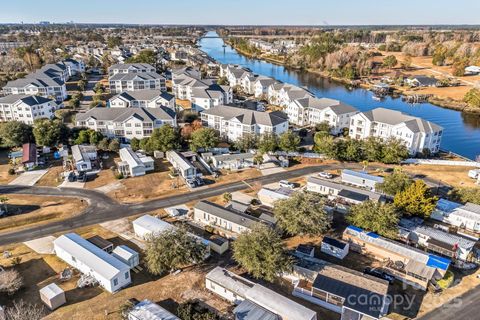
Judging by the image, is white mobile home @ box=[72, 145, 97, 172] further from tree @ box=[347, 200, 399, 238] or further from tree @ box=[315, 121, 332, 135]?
tree @ box=[315, 121, 332, 135]

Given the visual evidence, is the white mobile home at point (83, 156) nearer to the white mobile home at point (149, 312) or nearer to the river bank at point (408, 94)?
the white mobile home at point (149, 312)

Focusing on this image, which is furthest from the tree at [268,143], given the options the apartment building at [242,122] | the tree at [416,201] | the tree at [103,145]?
the tree at [103,145]

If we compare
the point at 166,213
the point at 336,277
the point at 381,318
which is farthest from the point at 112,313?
the point at 381,318

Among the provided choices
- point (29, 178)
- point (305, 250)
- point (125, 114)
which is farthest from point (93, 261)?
point (125, 114)

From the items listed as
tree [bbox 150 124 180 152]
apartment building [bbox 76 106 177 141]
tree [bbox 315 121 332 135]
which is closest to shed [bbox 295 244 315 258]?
tree [bbox 150 124 180 152]

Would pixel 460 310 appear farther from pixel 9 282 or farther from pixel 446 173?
pixel 9 282

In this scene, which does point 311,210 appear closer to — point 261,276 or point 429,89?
point 261,276

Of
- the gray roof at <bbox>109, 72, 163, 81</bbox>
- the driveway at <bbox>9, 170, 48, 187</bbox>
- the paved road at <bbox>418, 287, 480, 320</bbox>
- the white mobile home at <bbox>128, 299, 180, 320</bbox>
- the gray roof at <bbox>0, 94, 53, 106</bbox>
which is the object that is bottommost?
the paved road at <bbox>418, 287, 480, 320</bbox>
